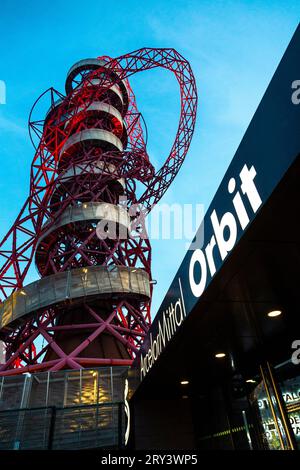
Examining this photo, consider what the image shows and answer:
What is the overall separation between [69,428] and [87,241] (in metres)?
18.8

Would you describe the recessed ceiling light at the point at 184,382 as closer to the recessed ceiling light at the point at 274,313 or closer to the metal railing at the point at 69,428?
the metal railing at the point at 69,428

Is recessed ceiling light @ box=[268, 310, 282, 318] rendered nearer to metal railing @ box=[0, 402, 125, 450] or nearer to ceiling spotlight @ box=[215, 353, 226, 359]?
ceiling spotlight @ box=[215, 353, 226, 359]

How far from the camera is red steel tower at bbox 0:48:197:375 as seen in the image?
2656 centimetres

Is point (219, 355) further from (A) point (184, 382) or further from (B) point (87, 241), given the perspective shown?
(B) point (87, 241)

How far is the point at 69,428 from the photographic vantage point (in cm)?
1452

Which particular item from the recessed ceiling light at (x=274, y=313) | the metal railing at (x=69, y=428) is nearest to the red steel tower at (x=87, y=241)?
the metal railing at (x=69, y=428)

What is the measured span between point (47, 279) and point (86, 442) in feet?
48.6

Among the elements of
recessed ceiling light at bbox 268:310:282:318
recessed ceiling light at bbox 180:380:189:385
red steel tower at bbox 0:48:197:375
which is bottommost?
recessed ceiling light at bbox 268:310:282:318

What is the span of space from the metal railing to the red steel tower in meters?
8.26

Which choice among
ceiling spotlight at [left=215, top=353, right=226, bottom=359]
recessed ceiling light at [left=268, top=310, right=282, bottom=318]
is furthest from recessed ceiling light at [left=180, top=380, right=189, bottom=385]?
recessed ceiling light at [left=268, top=310, right=282, bottom=318]

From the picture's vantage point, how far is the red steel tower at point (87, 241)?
1046 inches

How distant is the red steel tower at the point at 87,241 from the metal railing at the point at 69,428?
8258 mm

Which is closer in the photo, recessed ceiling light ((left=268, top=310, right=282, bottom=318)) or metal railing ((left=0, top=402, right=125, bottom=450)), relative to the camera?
recessed ceiling light ((left=268, top=310, right=282, bottom=318))

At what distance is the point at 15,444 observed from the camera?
13.1 m
